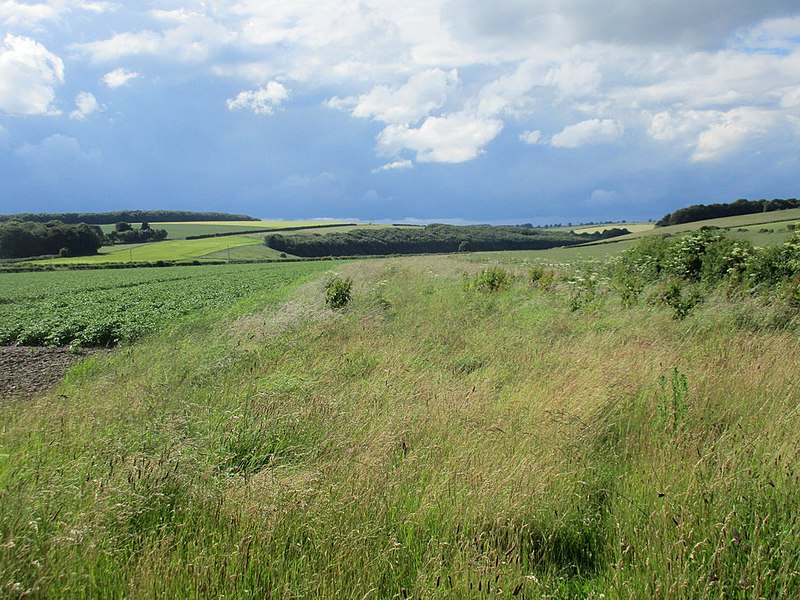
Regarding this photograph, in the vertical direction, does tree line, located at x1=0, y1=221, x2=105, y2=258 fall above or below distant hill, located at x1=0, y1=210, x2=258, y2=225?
below

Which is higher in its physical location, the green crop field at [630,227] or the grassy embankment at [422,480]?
the green crop field at [630,227]

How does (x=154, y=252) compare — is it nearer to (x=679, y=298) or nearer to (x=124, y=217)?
(x=124, y=217)

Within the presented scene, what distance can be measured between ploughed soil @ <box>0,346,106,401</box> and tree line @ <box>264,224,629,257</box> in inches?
3350

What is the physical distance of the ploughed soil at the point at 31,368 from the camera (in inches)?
339

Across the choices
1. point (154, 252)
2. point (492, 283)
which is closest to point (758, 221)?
point (492, 283)

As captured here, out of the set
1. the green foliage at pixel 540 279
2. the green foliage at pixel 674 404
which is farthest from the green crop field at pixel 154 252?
the green foliage at pixel 674 404

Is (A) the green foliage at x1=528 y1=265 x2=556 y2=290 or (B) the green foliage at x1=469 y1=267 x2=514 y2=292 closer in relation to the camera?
(A) the green foliage at x1=528 y1=265 x2=556 y2=290

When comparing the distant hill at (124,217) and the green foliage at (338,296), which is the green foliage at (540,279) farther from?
the distant hill at (124,217)

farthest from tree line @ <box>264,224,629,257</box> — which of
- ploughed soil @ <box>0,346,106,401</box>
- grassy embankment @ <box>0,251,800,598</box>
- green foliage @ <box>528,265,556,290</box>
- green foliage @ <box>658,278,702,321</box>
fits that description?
grassy embankment @ <box>0,251,800,598</box>

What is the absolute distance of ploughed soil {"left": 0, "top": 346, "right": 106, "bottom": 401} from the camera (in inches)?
339

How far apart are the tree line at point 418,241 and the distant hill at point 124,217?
72.7m

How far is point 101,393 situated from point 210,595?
5.05m

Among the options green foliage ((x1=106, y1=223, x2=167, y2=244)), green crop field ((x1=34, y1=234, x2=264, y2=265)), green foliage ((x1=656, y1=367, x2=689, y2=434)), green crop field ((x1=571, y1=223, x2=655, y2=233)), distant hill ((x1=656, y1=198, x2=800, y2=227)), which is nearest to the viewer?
green foliage ((x1=656, y1=367, x2=689, y2=434))

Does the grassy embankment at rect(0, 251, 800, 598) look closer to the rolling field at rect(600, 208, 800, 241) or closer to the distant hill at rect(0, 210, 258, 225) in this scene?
the rolling field at rect(600, 208, 800, 241)
